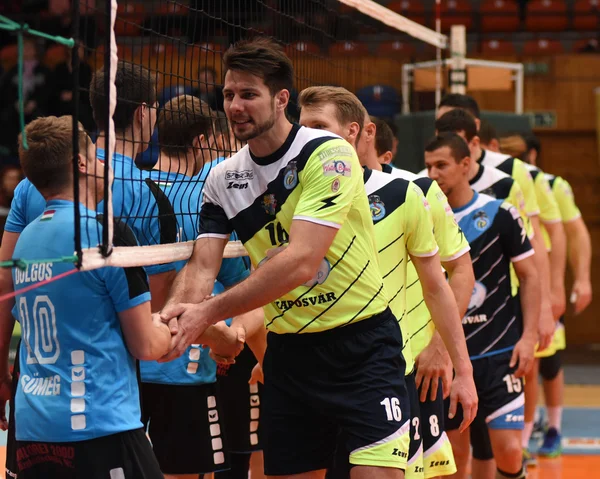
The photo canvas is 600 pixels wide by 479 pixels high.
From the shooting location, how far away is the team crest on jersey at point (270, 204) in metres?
3.62

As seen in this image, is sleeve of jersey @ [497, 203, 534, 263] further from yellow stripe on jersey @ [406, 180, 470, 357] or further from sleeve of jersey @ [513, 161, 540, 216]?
sleeve of jersey @ [513, 161, 540, 216]

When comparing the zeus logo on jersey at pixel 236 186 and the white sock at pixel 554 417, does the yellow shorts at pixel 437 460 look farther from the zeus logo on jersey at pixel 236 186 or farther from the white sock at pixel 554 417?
the white sock at pixel 554 417

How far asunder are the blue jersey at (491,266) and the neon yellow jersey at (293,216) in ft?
6.90

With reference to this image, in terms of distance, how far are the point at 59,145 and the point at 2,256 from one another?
2.75ft

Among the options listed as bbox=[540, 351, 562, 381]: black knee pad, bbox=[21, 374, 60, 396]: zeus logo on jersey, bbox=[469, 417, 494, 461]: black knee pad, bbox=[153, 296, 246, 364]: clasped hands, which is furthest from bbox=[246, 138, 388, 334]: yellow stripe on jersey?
bbox=[540, 351, 562, 381]: black knee pad

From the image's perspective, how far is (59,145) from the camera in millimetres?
3238

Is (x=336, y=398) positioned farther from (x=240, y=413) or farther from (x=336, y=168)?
(x=240, y=413)

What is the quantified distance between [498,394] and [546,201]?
101 inches

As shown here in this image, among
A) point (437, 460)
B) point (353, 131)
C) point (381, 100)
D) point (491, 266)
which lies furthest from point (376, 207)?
A: point (381, 100)

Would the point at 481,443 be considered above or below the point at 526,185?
below

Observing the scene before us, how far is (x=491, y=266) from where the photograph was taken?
5809 millimetres

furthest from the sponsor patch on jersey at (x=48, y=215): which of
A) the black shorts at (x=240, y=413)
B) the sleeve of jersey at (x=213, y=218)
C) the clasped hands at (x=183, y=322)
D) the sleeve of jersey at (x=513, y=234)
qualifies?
the sleeve of jersey at (x=513, y=234)

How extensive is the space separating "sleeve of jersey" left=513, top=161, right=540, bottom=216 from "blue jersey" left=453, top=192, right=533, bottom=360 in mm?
1336

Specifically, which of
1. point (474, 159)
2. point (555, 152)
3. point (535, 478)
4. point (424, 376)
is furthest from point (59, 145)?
point (555, 152)
